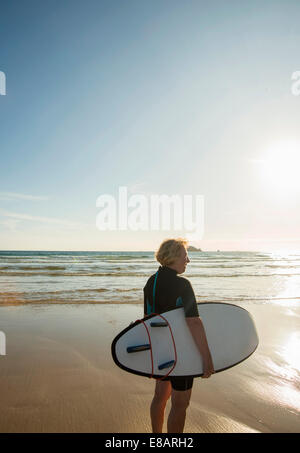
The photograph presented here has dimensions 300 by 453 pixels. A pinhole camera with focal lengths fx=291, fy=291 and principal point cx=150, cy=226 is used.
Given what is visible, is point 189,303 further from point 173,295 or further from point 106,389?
point 106,389

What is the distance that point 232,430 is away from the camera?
2914 millimetres

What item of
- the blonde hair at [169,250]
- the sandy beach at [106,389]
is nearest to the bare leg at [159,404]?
the sandy beach at [106,389]

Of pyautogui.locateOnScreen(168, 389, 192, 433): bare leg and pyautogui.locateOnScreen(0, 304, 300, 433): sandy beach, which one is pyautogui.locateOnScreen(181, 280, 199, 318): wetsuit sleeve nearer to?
pyautogui.locateOnScreen(168, 389, 192, 433): bare leg

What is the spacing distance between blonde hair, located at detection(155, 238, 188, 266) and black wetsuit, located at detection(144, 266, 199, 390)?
74 mm

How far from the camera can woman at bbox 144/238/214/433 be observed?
7.27 ft

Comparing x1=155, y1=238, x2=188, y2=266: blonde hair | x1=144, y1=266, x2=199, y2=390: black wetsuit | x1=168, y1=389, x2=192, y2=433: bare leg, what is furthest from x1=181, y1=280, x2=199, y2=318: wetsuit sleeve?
x1=168, y1=389, x2=192, y2=433: bare leg

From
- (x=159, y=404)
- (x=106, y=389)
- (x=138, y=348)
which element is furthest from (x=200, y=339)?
(x=106, y=389)

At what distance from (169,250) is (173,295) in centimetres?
37

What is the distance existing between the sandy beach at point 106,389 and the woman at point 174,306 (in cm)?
84

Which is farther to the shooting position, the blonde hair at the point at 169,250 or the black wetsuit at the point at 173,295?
the blonde hair at the point at 169,250

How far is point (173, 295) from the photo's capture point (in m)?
2.28

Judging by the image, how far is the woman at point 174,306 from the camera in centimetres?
222

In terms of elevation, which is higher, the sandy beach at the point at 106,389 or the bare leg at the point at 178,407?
the bare leg at the point at 178,407

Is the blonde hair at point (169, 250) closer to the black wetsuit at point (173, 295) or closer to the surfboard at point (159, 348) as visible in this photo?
the black wetsuit at point (173, 295)
